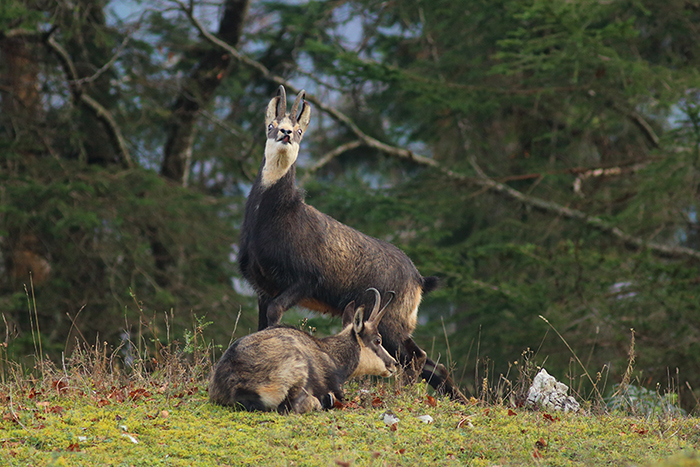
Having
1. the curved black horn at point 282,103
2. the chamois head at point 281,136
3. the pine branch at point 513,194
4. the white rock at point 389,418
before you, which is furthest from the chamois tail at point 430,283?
the pine branch at point 513,194

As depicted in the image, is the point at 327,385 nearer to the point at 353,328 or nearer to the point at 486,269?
the point at 353,328

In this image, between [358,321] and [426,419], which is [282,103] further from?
[426,419]

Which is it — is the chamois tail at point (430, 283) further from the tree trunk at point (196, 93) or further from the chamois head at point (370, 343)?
the tree trunk at point (196, 93)

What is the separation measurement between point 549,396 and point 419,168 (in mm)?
13347

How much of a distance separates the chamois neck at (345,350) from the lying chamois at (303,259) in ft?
1.73

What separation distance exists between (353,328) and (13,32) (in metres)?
10.5

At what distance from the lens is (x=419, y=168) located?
20.2 metres

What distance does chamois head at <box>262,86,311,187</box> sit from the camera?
6.93 meters

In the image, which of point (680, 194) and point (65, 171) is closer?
point (680, 194)

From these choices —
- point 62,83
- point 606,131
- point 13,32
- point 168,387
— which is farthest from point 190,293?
point 606,131

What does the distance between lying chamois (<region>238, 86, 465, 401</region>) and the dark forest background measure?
4.70 meters

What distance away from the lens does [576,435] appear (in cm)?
606

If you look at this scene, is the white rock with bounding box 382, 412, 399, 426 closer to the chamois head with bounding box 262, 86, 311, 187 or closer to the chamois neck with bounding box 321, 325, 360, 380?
the chamois neck with bounding box 321, 325, 360, 380

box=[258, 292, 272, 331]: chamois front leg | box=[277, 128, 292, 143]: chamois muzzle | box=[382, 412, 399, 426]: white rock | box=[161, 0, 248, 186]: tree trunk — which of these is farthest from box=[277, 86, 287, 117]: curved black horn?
box=[161, 0, 248, 186]: tree trunk
